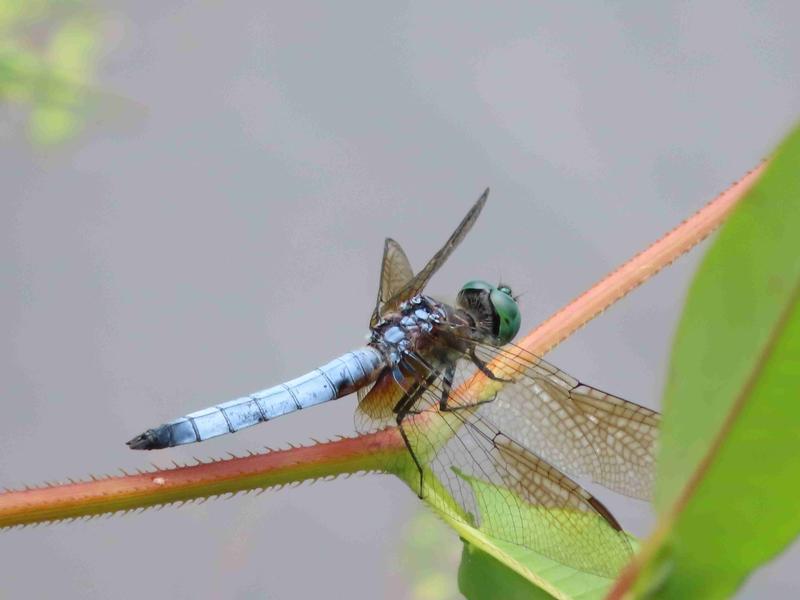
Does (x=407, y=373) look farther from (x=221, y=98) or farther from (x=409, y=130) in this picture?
(x=221, y=98)

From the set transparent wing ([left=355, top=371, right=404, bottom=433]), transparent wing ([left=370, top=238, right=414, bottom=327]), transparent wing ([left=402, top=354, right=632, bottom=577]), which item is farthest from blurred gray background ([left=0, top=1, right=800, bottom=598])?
transparent wing ([left=402, top=354, right=632, bottom=577])

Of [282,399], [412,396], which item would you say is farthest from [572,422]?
[282,399]

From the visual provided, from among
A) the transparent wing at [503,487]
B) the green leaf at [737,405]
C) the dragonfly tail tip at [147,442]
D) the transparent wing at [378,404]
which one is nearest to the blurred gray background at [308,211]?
the transparent wing at [378,404]

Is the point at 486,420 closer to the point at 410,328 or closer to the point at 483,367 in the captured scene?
the point at 483,367

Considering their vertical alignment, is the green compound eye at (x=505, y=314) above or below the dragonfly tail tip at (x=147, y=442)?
above

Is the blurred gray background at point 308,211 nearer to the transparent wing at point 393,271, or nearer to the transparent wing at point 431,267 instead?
the transparent wing at point 393,271

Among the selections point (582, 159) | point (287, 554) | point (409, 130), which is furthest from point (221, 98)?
point (287, 554)
